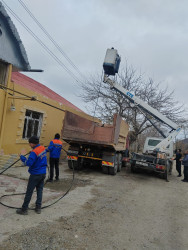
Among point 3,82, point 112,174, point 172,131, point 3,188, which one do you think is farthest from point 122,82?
point 3,188

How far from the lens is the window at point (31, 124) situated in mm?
10266

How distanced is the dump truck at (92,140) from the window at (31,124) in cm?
233

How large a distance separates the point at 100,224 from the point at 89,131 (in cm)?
548

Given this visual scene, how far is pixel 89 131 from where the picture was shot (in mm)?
9414

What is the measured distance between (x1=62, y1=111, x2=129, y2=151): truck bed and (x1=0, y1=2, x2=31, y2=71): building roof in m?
2.79

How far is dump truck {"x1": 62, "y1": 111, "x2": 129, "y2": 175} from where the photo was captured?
8.90m

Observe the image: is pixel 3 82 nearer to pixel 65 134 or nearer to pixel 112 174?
pixel 65 134

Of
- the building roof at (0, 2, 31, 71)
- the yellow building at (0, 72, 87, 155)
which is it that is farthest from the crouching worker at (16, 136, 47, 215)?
the building roof at (0, 2, 31, 71)

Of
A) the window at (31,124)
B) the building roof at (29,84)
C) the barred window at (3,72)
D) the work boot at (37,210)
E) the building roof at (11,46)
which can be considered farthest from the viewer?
the building roof at (29,84)

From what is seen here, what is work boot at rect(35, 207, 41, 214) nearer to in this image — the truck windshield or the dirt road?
the dirt road

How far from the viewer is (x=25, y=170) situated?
864 cm

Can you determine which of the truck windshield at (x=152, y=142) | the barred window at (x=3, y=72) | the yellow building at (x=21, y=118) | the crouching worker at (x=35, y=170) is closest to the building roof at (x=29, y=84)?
the yellow building at (x=21, y=118)

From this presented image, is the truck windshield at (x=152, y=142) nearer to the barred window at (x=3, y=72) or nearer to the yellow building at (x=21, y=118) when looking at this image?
the yellow building at (x=21, y=118)

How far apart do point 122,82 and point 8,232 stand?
53.4 feet
